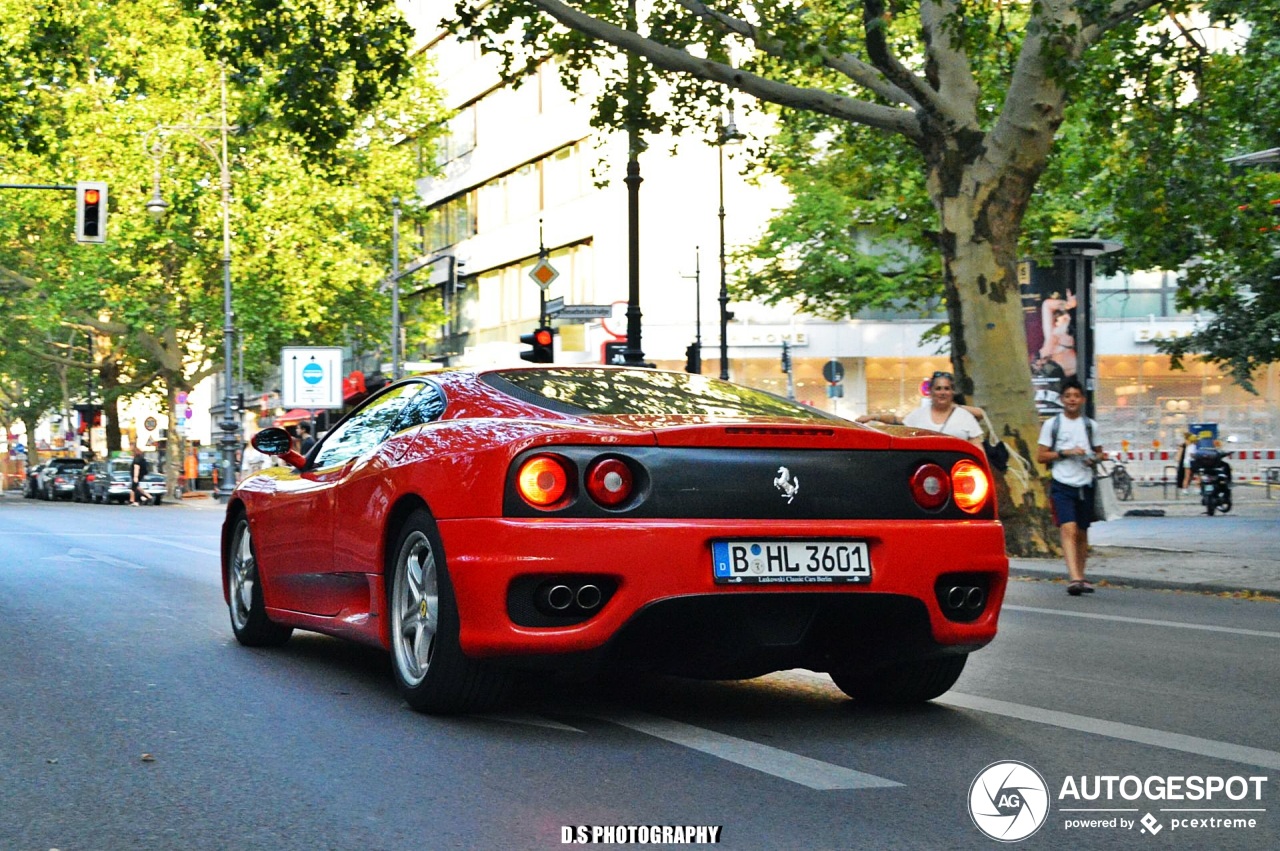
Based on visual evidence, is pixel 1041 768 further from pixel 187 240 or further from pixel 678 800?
pixel 187 240

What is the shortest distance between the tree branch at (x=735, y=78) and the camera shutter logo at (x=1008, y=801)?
13558 millimetres

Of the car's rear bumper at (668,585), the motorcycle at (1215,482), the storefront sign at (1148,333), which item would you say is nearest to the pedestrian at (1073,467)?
the car's rear bumper at (668,585)

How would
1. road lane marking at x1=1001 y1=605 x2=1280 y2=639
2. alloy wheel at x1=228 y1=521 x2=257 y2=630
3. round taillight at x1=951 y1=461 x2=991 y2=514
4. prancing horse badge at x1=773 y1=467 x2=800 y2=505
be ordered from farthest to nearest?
1. road lane marking at x1=1001 y1=605 x2=1280 y2=639
2. alloy wheel at x1=228 y1=521 x2=257 y2=630
3. round taillight at x1=951 y1=461 x2=991 y2=514
4. prancing horse badge at x1=773 y1=467 x2=800 y2=505

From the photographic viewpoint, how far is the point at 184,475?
65.1 meters

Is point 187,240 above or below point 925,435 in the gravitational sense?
above

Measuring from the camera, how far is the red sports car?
584 cm

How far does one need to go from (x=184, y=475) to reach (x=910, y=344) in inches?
1136

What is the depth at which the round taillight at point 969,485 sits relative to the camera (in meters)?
6.39

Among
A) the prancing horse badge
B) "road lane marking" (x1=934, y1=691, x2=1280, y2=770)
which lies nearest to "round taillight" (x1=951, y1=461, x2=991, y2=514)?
the prancing horse badge

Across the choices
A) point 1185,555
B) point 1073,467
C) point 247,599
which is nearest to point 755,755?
point 247,599

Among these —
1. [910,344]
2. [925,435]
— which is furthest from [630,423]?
[910,344]

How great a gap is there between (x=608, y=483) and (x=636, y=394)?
0.96 metres

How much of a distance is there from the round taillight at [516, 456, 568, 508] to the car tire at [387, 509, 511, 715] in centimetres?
43

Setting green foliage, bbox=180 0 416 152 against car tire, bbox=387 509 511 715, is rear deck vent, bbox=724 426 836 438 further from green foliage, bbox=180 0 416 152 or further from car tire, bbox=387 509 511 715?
green foliage, bbox=180 0 416 152
